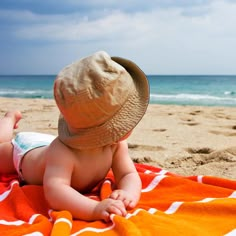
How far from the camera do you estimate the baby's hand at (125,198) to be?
1489 millimetres

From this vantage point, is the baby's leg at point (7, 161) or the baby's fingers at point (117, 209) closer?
the baby's fingers at point (117, 209)

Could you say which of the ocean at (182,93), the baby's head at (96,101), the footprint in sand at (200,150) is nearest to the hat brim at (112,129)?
the baby's head at (96,101)

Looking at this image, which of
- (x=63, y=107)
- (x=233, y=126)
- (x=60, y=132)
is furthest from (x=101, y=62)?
(x=233, y=126)

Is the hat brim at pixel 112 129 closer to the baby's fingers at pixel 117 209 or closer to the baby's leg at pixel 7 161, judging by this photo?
the baby's fingers at pixel 117 209

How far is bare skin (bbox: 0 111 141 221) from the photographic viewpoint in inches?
55.9

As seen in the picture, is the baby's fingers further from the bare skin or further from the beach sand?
the beach sand

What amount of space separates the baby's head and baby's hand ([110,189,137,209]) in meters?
0.20

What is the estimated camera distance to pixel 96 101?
145cm

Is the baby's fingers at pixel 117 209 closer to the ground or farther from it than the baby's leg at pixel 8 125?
closer to the ground

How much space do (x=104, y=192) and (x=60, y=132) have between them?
32 cm

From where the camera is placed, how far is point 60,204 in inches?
57.5

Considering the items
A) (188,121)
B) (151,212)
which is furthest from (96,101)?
(188,121)

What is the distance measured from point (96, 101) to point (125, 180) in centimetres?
41

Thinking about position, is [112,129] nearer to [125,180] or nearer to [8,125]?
[125,180]
